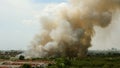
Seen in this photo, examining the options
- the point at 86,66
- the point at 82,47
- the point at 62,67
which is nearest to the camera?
the point at 62,67

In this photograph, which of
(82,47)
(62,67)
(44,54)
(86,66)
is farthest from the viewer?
(44,54)

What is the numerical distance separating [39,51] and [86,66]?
2039cm

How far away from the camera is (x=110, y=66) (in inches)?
1666

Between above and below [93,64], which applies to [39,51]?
above

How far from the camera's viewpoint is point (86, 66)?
43.6 m

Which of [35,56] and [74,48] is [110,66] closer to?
[74,48]

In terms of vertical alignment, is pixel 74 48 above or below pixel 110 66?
above

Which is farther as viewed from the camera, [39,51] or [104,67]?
[39,51]

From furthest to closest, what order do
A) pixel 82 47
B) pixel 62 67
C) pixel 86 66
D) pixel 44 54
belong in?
pixel 44 54
pixel 82 47
pixel 86 66
pixel 62 67

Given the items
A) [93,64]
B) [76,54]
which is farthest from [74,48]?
[93,64]

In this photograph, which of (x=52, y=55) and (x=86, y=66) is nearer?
(x=86, y=66)

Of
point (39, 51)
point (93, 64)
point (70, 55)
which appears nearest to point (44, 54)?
point (39, 51)

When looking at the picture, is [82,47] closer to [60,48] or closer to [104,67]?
[60,48]

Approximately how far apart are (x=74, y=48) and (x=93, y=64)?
44.7ft
